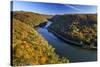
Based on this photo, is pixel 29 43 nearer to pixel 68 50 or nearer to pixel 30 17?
pixel 30 17

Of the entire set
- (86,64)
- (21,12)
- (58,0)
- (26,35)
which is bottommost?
(86,64)

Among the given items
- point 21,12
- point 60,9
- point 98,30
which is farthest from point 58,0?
point 98,30

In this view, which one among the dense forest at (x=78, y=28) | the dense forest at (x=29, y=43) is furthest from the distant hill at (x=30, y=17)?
the dense forest at (x=78, y=28)

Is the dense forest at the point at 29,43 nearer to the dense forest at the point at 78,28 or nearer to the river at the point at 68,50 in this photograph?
the river at the point at 68,50

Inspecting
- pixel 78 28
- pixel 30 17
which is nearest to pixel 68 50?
pixel 78 28

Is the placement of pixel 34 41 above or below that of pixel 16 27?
below

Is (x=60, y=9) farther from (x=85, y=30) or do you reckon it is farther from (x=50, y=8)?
(x=85, y=30)
